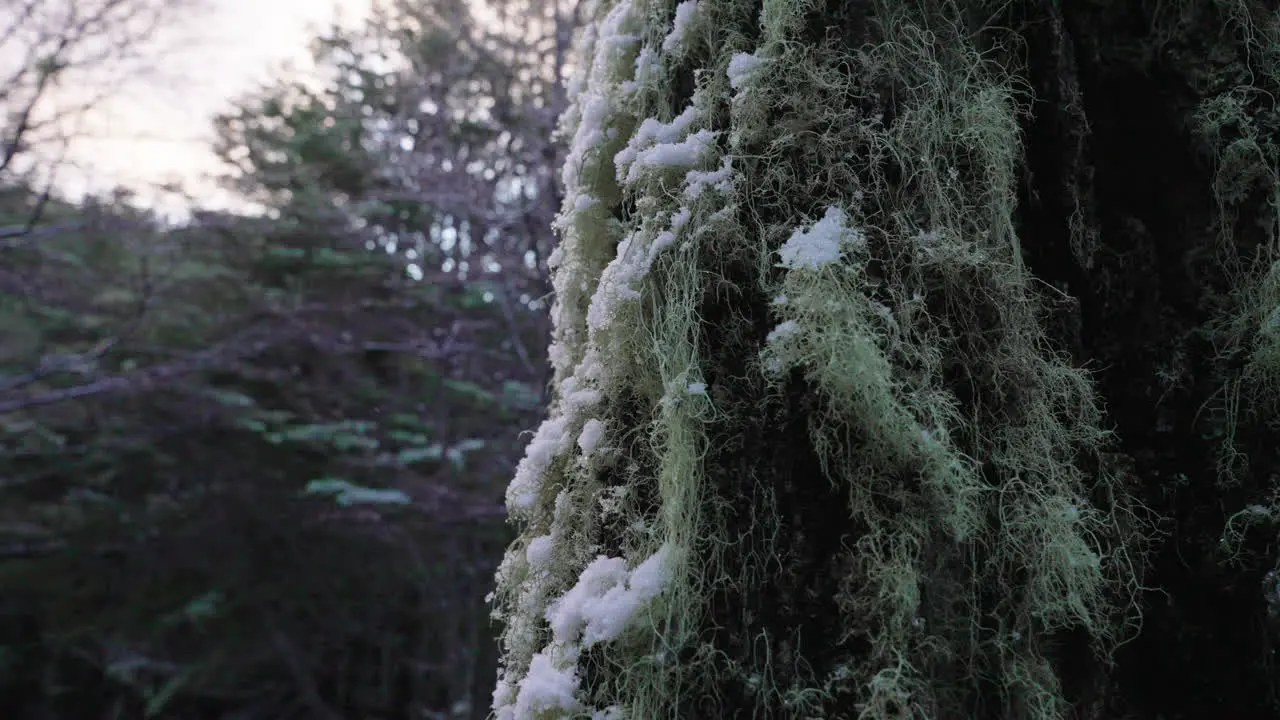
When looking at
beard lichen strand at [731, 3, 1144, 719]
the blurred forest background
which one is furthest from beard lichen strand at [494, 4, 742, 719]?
the blurred forest background

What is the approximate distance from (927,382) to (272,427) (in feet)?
23.4

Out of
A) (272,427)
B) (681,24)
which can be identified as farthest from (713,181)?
(272,427)

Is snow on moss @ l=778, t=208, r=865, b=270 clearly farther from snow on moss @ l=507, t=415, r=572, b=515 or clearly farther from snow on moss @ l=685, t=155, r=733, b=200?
snow on moss @ l=507, t=415, r=572, b=515

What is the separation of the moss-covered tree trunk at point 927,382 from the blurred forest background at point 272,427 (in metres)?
4.81

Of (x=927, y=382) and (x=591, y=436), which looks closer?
(x=927, y=382)

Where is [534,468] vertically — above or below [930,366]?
below

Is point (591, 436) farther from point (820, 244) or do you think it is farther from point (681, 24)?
point (681, 24)

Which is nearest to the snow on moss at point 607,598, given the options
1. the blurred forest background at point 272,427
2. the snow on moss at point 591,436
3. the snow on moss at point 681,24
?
the snow on moss at point 591,436

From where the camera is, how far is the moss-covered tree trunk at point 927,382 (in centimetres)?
82

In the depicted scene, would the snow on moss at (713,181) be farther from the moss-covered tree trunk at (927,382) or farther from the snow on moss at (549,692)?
the snow on moss at (549,692)

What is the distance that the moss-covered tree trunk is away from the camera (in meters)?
0.82

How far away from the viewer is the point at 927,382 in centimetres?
85

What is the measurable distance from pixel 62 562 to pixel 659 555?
859 cm

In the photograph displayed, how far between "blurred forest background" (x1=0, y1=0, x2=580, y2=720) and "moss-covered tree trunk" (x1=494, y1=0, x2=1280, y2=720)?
4.81 m
